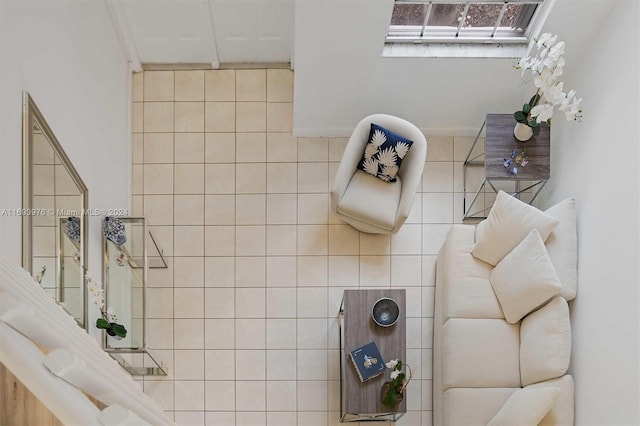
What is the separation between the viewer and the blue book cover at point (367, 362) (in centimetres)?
448

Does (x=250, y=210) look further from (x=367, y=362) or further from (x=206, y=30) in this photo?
(x=367, y=362)

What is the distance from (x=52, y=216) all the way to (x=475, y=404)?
2642 mm

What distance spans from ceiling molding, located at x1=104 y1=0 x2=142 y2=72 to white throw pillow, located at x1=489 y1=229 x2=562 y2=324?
2.89 metres

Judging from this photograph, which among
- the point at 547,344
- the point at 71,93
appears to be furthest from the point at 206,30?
the point at 547,344

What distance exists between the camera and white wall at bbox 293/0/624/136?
4.19 metres

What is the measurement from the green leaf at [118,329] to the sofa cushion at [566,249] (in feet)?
8.36

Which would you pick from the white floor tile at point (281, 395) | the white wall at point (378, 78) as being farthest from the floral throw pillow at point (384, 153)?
the white floor tile at point (281, 395)

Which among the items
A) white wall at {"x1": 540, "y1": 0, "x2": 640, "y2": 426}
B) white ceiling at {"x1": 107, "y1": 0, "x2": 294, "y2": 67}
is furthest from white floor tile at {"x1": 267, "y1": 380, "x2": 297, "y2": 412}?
white ceiling at {"x1": 107, "y1": 0, "x2": 294, "y2": 67}

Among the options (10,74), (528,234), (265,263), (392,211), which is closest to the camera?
(10,74)

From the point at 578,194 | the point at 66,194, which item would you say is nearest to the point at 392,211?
the point at 578,194

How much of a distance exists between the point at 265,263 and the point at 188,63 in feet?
5.11

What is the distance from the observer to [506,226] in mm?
4461

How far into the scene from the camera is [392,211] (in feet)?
15.6

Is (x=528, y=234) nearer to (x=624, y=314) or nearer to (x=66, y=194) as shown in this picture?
(x=624, y=314)
